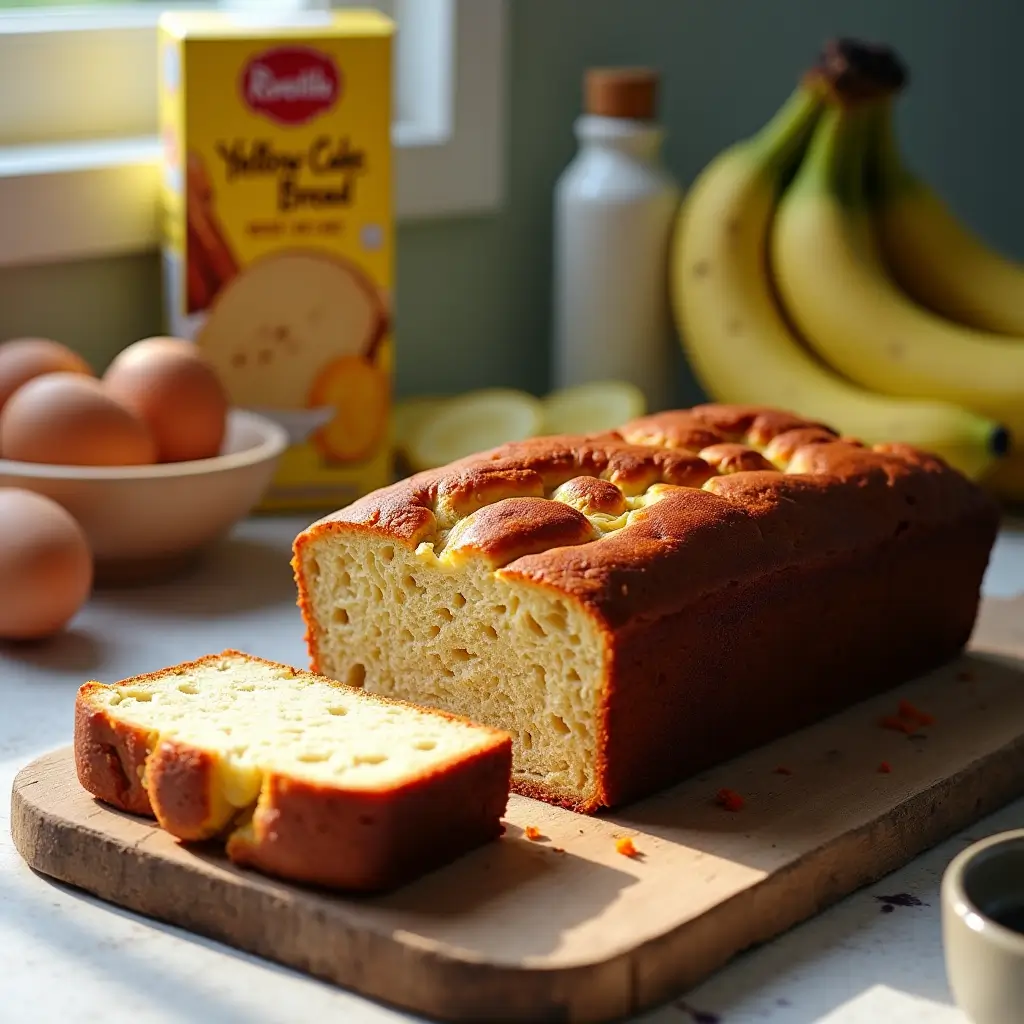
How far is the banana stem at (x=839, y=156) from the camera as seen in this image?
223 centimetres

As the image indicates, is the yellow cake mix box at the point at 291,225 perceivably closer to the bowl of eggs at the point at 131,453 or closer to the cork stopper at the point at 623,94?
the bowl of eggs at the point at 131,453

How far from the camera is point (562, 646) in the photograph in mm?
1262

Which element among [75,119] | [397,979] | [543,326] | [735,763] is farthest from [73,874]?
[543,326]

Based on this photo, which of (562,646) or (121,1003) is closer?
(121,1003)

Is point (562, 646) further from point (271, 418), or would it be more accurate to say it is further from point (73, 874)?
point (271, 418)

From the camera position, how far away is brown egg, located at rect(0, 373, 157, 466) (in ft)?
5.61

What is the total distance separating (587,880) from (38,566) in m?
0.66

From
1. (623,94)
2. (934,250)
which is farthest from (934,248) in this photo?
(623,94)

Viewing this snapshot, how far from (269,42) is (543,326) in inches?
28.4

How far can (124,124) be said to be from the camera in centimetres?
219

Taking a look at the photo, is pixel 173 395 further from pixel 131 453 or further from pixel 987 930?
pixel 987 930

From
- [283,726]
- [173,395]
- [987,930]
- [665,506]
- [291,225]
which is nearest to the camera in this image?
[987,930]

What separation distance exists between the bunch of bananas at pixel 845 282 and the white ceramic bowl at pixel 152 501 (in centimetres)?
67

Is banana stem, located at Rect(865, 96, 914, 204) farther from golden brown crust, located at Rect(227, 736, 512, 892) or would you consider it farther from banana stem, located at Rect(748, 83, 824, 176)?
golden brown crust, located at Rect(227, 736, 512, 892)
